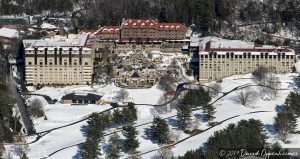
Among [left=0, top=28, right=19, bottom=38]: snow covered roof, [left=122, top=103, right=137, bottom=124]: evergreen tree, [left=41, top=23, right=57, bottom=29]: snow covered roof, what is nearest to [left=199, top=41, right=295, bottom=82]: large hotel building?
[left=122, top=103, right=137, bottom=124]: evergreen tree

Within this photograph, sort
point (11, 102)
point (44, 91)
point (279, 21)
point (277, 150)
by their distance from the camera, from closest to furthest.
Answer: point (277, 150) → point (11, 102) → point (44, 91) → point (279, 21)

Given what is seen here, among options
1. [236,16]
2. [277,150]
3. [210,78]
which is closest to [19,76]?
[210,78]

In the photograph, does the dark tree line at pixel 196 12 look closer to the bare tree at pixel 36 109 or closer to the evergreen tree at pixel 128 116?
the bare tree at pixel 36 109

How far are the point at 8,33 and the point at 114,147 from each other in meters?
37.6

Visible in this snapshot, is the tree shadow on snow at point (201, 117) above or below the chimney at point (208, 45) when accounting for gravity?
below

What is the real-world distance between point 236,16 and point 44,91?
31.0 metres

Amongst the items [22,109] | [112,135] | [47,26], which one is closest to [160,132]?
[112,135]

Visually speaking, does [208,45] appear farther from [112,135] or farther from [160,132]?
[112,135]

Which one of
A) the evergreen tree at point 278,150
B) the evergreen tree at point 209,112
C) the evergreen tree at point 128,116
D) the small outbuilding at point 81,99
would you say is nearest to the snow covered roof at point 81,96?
the small outbuilding at point 81,99

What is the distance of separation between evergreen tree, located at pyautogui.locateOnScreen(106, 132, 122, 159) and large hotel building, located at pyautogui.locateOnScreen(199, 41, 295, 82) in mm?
20757

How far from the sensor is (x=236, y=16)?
4252 inches

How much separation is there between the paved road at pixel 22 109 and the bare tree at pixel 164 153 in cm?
1432

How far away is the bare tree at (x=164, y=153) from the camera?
6994 centimetres

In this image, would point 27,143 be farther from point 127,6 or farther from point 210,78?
point 127,6
